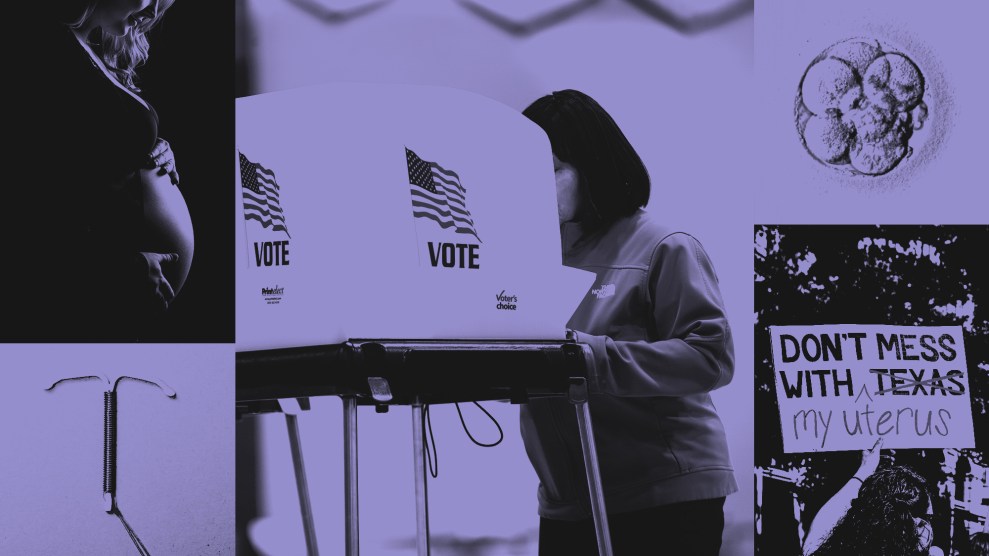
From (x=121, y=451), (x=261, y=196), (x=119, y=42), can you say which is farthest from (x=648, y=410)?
(x=119, y=42)

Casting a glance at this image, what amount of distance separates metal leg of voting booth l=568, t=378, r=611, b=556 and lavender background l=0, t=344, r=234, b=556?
27.2 inches

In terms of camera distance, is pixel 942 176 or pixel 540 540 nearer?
pixel 540 540

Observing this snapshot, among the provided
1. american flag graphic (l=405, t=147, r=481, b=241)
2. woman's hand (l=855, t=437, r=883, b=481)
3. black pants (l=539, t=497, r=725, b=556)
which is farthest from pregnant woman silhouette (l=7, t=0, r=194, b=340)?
woman's hand (l=855, t=437, r=883, b=481)

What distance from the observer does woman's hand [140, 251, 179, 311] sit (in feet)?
6.21

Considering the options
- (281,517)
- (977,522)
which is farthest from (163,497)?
(977,522)

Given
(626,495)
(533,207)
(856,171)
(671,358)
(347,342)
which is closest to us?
(347,342)

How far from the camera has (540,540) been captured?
6.91 ft

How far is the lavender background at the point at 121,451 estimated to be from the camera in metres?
1.82

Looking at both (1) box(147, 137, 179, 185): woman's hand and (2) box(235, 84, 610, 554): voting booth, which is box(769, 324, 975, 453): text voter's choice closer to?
(2) box(235, 84, 610, 554): voting booth

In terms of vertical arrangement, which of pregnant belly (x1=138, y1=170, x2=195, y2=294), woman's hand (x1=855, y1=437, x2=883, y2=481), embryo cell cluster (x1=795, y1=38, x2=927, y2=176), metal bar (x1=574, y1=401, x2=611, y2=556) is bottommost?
woman's hand (x1=855, y1=437, x2=883, y2=481)

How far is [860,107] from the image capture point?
250cm

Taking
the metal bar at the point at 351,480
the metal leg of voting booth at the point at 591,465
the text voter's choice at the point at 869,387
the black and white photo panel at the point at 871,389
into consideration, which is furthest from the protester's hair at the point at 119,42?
the text voter's choice at the point at 869,387

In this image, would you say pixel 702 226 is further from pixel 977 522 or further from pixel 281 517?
pixel 281 517

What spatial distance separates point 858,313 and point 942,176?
390 millimetres
